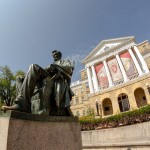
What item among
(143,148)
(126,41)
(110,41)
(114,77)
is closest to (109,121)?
(143,148)

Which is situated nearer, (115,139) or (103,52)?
Result: (115,139)

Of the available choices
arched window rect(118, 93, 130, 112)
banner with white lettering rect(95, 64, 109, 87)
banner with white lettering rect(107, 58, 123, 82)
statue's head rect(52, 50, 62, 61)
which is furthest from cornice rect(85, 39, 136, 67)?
statue's head rect(52, 50, 62, 61)

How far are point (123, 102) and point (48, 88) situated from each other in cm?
3269

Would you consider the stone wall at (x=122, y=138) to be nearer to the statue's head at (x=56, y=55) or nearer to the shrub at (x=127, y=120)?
the shrub at (x=127, y=120)

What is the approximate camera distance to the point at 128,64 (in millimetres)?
34781

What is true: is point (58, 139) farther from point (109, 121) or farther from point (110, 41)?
point (110, 41)

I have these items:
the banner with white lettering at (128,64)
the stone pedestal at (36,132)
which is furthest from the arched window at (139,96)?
the stone pedestal at (36,132)

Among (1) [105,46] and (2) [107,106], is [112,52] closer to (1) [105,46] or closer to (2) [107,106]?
(1) [105,46]

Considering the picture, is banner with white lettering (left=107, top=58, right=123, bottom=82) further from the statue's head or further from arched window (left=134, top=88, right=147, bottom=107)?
the statue's head

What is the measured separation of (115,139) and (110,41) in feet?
121

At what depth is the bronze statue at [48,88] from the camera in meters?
3.05

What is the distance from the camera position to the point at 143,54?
37.1 meters

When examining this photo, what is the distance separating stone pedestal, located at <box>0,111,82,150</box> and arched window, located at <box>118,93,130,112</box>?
31853 mm

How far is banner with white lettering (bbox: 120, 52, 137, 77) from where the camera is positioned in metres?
33.4
